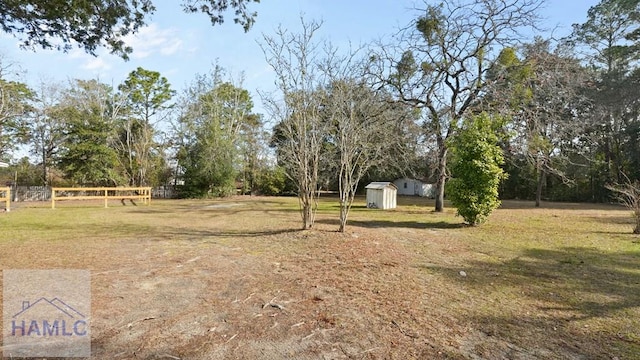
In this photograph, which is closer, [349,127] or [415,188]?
[349,127]

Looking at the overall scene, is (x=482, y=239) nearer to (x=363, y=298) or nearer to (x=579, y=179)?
(x=363, y=298)

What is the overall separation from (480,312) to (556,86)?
13045mm

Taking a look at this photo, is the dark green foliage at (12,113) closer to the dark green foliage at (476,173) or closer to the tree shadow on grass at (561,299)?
the dark green foliage at (476,173)

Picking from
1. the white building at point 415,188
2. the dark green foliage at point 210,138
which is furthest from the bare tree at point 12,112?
the white building at point 415,188

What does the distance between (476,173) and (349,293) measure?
659 cm

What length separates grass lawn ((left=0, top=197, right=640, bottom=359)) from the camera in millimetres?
2635

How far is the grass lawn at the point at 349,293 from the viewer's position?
2.63 m

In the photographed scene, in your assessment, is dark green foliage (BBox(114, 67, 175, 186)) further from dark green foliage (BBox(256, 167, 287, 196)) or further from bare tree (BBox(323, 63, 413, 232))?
bare tree (BBox(323, 63, 413, 232))

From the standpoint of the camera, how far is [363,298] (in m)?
3.68

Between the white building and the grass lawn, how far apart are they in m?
22.0

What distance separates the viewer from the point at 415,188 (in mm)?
30984

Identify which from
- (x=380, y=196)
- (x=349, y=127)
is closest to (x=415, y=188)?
(x=380, y=196)

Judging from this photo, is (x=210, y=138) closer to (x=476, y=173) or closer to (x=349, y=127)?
(x=349, y=127)

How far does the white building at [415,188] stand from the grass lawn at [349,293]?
22.0m
